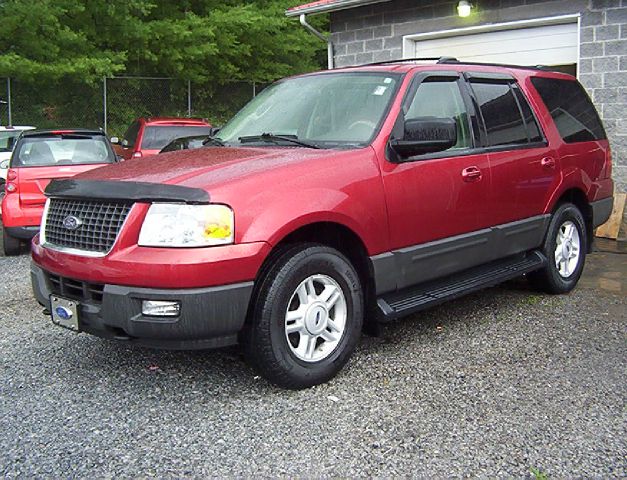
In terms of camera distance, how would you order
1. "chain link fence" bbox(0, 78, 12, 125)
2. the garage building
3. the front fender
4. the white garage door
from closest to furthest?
the front fender, the garage building, the white garage door, "chain link fence" bbox(0, 78, 12, 125)

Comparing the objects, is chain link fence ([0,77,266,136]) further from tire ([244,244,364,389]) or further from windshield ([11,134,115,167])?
tire ([244,244,364,389])

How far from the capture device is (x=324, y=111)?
4.68 m

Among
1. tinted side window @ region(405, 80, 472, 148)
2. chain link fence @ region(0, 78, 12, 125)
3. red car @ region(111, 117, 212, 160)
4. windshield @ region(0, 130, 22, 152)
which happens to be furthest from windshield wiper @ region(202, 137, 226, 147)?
chain link fence @ region(0, 78, 12, 125)

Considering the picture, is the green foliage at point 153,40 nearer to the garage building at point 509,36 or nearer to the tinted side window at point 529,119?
the garage building at point 509,36

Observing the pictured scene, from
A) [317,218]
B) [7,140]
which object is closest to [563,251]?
[317,218]

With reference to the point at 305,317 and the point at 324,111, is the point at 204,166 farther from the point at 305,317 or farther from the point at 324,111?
the point at 324,111

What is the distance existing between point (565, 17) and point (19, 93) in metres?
13.7

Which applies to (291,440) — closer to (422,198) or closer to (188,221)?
(188,221)

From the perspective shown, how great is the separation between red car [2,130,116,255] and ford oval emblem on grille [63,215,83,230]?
15.2 ft

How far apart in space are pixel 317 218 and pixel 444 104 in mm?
1640

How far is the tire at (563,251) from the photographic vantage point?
19.0ft

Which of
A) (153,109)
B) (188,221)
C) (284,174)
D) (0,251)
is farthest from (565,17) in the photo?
(153,109)

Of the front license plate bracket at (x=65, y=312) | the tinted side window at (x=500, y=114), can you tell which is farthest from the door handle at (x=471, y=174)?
the front license plate bracket at (x=65, y=312)

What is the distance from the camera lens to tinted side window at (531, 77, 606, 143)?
19.3 ft
